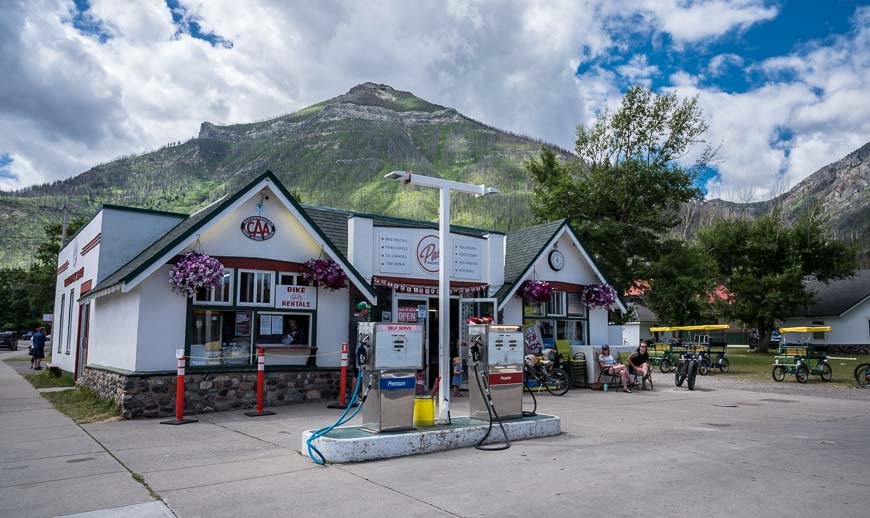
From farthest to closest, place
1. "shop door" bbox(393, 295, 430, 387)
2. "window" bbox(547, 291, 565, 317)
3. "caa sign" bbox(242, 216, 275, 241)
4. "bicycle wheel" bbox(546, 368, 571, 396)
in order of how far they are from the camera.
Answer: "window" bbox(547, 291, 565, 317) → "bicycle wheel" bbox(546, 368, 571, 396) → "shop door" bbox(393, 295, 430, 387) → "caa sign" bbox(242, 216, 275, 241)

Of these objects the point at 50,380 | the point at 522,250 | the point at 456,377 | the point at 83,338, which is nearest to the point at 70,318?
the point at 50,380

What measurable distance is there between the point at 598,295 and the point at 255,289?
1082cm

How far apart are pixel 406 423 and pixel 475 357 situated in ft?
5.17

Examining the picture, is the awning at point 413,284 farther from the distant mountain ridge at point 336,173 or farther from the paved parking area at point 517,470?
the distant mountain ridge at point 336,173

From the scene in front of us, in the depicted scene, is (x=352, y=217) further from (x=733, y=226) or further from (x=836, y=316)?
(x=836, y=316)

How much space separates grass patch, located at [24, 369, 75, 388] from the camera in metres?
17.7

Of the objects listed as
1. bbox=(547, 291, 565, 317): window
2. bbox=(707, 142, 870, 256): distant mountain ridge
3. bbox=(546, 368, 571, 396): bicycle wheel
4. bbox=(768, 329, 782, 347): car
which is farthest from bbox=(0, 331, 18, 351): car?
bbox=(707, 142, 870, 256): distant mountain ridge

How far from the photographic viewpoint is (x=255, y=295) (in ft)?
43.0

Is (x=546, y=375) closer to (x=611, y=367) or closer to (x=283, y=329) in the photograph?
(x=611, y=367)

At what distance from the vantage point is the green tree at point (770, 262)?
123 feet

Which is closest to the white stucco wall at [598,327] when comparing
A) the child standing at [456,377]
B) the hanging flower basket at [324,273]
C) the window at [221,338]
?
the child standing at [456,377]

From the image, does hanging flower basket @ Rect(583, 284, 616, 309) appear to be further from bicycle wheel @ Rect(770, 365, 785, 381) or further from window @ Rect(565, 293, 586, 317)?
bicycle wheel @ Rect(770, 365, 785, 381)

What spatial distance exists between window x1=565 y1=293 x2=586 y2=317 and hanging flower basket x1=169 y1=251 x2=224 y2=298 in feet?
36.7

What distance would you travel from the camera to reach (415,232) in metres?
15.4
